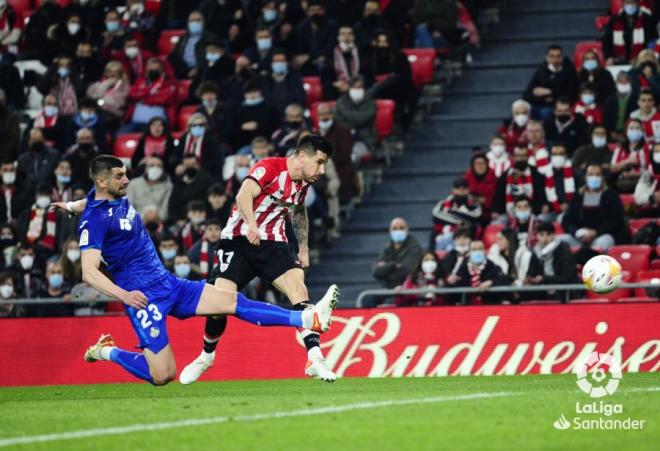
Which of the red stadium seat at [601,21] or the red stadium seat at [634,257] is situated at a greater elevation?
the red stadium seat at [601,21]

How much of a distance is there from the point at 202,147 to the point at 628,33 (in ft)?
21.7

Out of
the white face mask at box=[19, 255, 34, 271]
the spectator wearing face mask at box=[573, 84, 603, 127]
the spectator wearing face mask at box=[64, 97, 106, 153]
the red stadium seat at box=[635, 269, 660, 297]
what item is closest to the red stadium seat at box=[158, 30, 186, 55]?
the spectator wearing face mask at box=[64, 97, 106, 153]

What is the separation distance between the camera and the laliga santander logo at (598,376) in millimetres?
12173

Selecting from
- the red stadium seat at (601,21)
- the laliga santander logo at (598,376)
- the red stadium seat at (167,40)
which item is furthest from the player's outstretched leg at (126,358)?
the red stadium seat at (167,40)

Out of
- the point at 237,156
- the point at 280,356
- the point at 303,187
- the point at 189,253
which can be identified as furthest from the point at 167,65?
the point at 303,187

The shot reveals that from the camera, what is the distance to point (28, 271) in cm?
2097

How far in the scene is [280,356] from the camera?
17672 millimetres

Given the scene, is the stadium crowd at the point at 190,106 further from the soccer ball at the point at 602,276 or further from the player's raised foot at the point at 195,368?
the soccer ball at the point at 602,276

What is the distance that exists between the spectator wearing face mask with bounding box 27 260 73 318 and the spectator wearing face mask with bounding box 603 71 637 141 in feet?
26.0

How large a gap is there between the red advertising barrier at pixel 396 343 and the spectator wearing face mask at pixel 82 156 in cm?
476

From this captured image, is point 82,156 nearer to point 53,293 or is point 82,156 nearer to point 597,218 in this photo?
point 53,293

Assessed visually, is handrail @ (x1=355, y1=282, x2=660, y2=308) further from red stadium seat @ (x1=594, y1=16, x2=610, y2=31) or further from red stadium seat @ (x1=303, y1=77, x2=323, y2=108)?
red stadium seat @ (x1=594, y1=16, x2=610, y2=31)

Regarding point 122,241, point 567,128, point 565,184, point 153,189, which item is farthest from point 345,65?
point 122,241

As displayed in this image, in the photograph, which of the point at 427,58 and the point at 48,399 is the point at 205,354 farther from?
the point at 427,58
